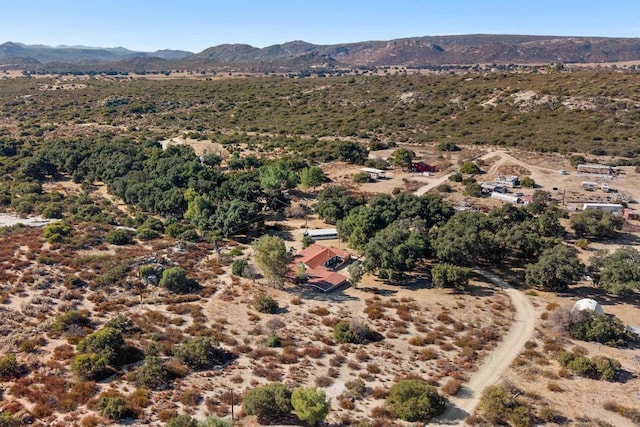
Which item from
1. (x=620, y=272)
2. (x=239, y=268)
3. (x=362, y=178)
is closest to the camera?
(x=620, y=272)

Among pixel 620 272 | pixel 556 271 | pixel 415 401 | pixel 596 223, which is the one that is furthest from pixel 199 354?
pixel 596 223

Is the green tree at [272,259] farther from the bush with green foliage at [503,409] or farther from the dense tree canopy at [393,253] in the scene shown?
the bush with green foliage at [503,409]

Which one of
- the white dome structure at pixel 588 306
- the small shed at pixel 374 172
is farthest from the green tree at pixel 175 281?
the small shed at pixel 374 172

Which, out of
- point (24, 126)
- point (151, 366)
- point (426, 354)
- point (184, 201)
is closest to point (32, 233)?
point (184, 201)

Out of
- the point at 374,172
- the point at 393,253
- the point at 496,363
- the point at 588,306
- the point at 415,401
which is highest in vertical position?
the point at 374,172

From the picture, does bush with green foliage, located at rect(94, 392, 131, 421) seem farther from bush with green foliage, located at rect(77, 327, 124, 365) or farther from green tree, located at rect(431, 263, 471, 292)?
green tree, located at rect(431, 263, 471, 292)

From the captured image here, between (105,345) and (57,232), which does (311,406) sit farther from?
(57,232)

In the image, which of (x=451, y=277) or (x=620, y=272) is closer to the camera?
(x=620, y=272)
